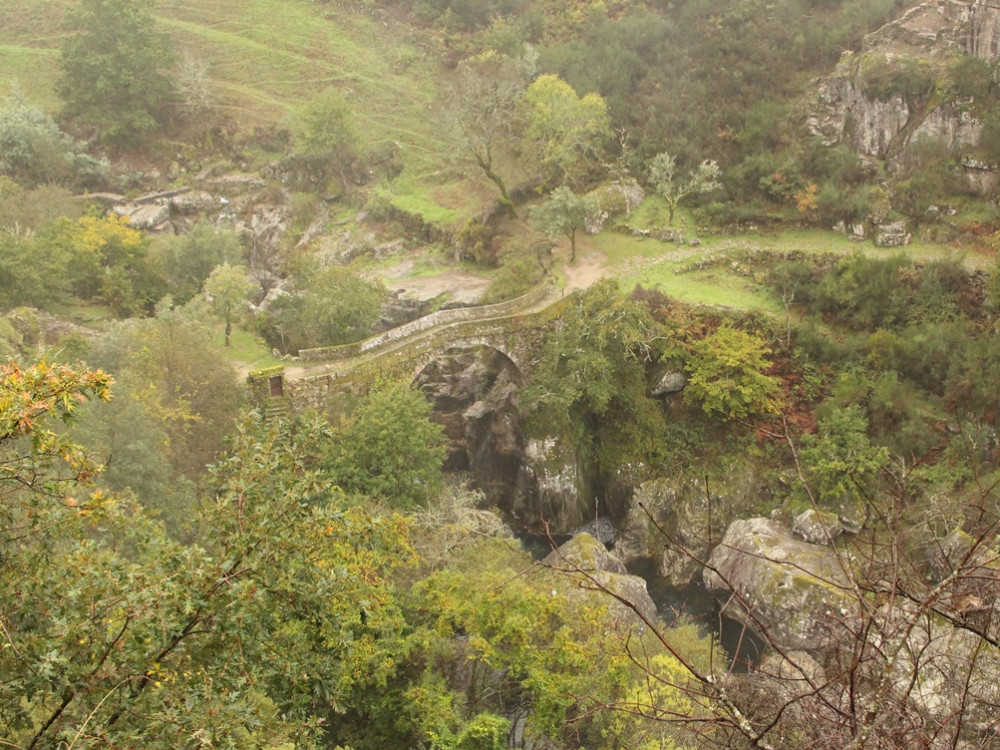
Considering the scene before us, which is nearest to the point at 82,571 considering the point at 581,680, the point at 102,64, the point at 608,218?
the point at 581,680

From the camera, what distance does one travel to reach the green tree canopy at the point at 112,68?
37562 mm

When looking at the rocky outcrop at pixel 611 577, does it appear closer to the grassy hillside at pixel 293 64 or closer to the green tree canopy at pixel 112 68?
the grassy hillside at pixel 293 64

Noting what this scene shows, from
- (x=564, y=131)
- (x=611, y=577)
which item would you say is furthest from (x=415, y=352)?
(x=564, y=131)

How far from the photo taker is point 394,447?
1998cm

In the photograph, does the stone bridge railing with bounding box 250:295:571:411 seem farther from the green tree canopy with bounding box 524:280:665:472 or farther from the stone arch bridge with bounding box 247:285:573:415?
the green tree canopy with bounding box 524:280:665:472

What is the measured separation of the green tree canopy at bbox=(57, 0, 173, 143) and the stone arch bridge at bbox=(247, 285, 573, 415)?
23.6 meters

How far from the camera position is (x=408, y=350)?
76.8 ft

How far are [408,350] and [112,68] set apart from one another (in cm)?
2644

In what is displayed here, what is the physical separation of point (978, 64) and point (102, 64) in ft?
129

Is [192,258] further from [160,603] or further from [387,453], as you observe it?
[160,603]

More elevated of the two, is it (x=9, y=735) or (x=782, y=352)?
(x=9, y=735)

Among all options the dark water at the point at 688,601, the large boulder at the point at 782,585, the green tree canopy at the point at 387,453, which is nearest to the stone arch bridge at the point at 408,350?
the green tree canopy at the point at 387,453

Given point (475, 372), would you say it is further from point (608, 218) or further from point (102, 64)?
point (102, 64)

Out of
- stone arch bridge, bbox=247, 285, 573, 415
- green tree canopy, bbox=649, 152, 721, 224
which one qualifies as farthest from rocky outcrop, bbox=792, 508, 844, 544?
green tree canopy, bbox=649, 152, 721, 224
